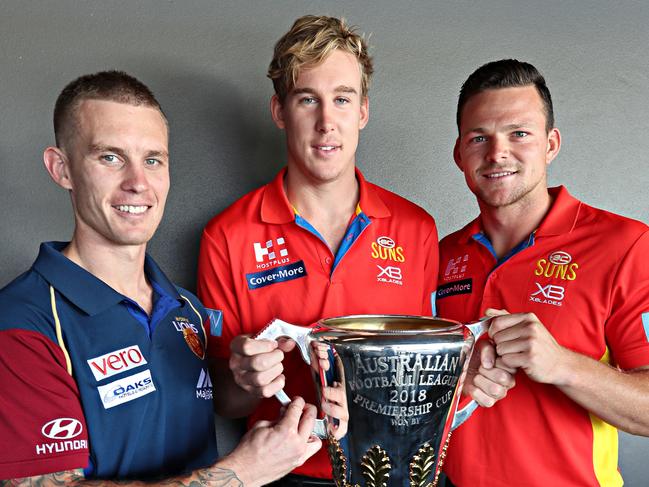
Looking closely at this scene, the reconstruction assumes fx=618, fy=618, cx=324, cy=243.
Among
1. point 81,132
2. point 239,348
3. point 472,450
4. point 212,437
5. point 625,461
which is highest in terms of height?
point 81,132

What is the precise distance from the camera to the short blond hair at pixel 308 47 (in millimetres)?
1733

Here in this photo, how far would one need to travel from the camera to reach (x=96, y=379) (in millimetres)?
1234

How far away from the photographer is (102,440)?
1224 mm

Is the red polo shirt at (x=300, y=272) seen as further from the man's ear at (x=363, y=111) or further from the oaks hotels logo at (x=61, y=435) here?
the oaks hotels logo at (x=61, y=435)

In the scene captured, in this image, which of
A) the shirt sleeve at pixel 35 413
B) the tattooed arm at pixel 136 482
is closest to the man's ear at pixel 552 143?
the tattooed arm at pixel 136 482

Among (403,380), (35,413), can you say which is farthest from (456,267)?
(35,413)

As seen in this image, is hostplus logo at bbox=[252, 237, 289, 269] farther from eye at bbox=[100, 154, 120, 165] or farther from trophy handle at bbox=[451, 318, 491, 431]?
trophy handle at bbox=[451, 318, 491, 431]

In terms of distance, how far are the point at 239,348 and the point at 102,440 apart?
326mm

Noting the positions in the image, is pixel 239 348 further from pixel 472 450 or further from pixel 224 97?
pixel 224 97

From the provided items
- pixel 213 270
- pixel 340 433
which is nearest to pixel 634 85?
pixel 213 270

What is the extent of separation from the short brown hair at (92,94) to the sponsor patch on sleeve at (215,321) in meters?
0.60

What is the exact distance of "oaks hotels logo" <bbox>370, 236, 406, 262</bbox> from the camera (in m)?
1.79

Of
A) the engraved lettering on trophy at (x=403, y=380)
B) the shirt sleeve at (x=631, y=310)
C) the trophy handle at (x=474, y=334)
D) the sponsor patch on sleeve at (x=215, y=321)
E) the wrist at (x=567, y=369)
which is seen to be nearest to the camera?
the engraved lettering on trophy at (x=403, y=380)

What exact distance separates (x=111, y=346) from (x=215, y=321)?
456mm
